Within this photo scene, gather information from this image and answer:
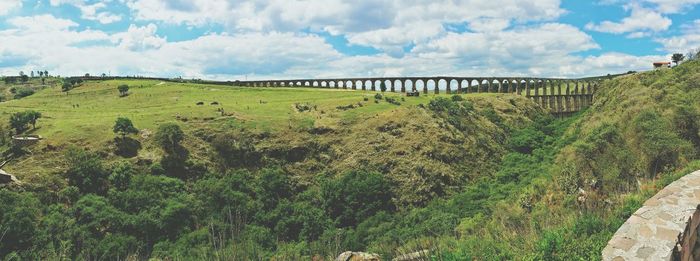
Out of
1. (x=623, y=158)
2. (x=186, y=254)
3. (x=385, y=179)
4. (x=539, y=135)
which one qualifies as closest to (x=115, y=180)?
(x=186, y=254)

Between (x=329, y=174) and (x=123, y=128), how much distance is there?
2649 cm

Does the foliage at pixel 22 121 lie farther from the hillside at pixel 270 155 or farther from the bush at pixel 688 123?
the bush at pixel 688 123

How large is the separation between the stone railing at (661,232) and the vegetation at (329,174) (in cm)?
193

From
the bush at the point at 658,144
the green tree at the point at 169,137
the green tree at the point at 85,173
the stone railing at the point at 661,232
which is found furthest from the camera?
the green tree at the point at 169,137

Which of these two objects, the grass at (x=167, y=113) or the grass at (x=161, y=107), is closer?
the grass at (x=167, y=113)

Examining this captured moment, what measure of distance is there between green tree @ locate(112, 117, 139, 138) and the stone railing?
5893cm

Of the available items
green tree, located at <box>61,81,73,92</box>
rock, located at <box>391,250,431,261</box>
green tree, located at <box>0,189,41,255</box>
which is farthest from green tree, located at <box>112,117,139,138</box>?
green tree, located at <box>61,81,73,92</box>

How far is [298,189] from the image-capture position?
5978cm

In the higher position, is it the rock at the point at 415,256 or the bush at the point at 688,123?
the bush at the point at 688,123

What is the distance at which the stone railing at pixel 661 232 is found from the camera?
36.9 ft

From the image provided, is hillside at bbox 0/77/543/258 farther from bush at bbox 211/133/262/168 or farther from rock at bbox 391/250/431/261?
rock at bbox 391/250/431/261

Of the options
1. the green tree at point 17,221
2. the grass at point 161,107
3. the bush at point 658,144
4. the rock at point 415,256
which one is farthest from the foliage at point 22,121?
the bush at point 658,144

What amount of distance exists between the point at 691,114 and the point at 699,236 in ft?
78.1

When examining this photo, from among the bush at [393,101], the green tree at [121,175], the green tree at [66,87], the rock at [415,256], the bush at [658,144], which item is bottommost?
the green tree at [121,175]
